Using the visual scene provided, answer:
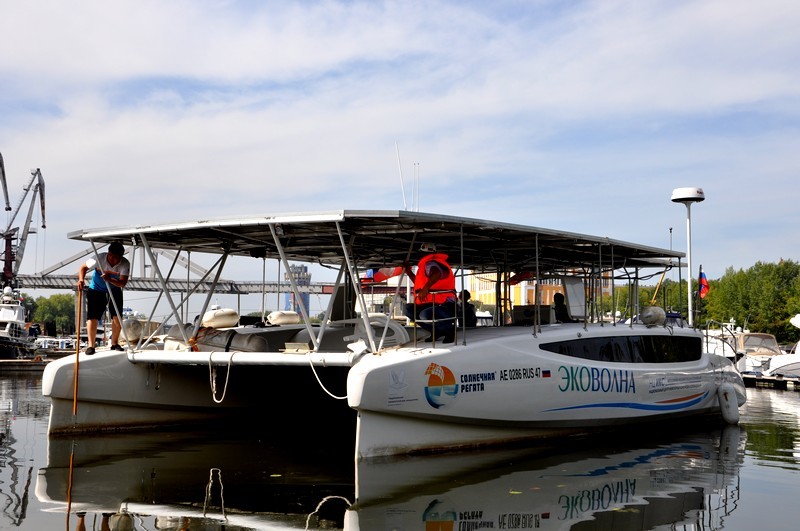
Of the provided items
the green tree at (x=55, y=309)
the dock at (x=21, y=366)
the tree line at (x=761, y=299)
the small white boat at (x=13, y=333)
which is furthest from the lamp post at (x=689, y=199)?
the green tree at (x=55, y=309)

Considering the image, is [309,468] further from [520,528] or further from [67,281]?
[67,281]

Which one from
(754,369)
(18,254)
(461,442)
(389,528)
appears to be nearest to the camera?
(389,528)

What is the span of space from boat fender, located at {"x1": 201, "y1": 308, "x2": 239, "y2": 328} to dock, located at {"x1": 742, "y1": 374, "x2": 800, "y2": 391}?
21.7m

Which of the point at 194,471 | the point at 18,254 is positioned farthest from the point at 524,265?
the point at 18,254

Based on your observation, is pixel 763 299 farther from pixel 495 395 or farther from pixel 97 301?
pixel 97 301

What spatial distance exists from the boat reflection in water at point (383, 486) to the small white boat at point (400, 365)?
23.3 inches

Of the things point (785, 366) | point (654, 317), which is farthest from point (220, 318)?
point (785, 366)

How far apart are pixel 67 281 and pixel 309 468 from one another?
124 m

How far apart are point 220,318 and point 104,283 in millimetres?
2024

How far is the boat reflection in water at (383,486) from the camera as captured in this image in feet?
27.6

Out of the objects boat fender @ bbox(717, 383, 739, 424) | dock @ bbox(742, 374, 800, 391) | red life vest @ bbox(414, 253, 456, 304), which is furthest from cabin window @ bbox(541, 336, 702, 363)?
dock @ bbox(742, 374, 800, 391)

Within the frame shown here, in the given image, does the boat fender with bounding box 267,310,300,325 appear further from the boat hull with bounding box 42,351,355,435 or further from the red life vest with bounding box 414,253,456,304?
the red life vest with bounding box 414,253,456,304

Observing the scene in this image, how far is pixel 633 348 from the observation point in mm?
14617

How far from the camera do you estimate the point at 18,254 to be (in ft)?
384
